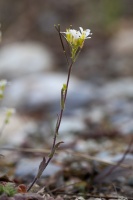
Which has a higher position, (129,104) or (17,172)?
(129,104)

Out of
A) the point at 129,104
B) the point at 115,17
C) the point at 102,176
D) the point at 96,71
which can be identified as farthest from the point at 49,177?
the point at 115,17

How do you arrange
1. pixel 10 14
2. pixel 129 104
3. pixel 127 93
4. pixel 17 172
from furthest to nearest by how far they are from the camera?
pixel 10 14 → pixel 127 93 → pixel 129 104 → pixel 17 172

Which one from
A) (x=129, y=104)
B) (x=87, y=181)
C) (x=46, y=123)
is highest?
(x=129, y=104)

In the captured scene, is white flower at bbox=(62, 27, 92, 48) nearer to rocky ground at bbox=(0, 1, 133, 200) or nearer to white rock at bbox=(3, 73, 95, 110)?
rocky ground at bbox=(0, 1, 133, 200)

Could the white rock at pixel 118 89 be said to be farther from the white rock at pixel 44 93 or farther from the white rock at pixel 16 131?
the white rock at pixel 16 131

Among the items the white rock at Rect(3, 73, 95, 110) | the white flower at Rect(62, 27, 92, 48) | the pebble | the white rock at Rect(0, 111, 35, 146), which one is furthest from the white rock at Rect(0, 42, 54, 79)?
the white flower at Rect(62, 27, 92, 48)

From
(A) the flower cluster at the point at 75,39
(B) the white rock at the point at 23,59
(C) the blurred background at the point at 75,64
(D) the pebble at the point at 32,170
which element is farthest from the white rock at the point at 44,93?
(A) the flower cluster at the point at 75,39

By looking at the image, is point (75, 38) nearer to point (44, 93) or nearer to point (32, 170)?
point (32, 170)

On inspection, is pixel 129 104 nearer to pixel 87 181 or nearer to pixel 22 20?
pixel 87 181
